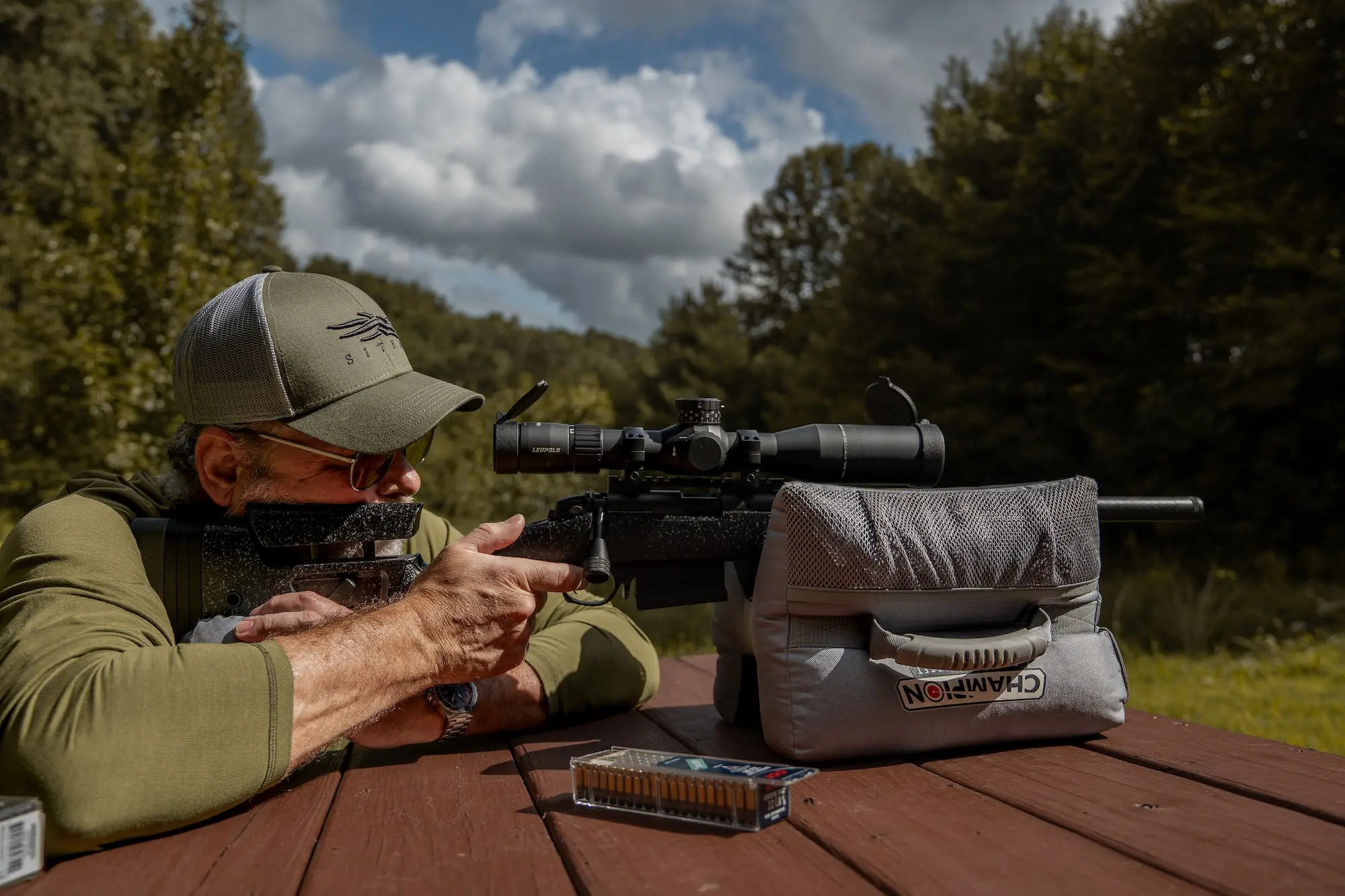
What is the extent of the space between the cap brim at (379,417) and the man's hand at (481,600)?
35cm

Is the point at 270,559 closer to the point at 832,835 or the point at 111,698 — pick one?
the point at 111,698

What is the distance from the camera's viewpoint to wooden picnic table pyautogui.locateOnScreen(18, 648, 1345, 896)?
4.82 feet

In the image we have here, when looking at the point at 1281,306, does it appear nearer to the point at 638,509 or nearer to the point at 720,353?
the point at 638,509

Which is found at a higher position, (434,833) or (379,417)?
(379,417)

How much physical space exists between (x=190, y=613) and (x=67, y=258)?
11.4m

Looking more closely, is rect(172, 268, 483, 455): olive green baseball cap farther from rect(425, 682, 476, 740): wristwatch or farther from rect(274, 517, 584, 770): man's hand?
→ rect(425, 682, 476, 740): wristwatch

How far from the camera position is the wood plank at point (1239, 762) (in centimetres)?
183

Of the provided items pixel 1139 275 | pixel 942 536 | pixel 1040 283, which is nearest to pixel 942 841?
pixel 942 536

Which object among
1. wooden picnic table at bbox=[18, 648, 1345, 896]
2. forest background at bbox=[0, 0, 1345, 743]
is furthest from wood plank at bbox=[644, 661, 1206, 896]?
forest background at bbox=[0, 0, 1345, 743]

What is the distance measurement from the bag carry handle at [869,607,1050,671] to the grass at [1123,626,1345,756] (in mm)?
2638

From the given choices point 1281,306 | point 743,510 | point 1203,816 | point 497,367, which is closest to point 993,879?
point 1203,816

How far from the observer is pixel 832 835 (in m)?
1.64

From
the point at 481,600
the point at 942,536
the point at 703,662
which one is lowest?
the point at 703,662

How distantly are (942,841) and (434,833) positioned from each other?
2.82ft
